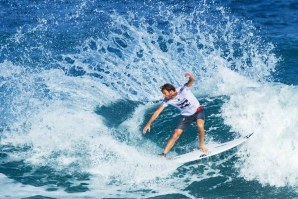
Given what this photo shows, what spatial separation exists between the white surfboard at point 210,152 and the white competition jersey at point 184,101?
4.64ft

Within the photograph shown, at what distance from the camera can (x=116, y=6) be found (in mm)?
27562

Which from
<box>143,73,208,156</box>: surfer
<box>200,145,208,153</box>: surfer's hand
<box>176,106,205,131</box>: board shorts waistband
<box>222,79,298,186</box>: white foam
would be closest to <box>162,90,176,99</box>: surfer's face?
<box>143,73,208,156</box>: surfer

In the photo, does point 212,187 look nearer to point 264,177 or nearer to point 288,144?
point 264,177

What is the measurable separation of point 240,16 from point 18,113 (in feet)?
48.6

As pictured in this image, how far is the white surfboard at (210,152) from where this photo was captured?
1254 centimetres

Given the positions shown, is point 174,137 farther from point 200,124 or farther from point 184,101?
point 184,101

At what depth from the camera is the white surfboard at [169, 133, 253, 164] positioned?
12539 millimetres

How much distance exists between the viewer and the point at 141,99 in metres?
17.4

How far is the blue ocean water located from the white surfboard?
24cm

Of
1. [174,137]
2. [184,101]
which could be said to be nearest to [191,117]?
[184,101]

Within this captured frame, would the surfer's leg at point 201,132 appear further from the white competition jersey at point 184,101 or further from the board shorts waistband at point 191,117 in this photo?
the white competition jersey at point 184,101

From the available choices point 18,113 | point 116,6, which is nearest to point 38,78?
point 18,113

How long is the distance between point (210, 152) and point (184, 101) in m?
1.90

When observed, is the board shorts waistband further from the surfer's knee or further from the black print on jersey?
the black print on jersey
